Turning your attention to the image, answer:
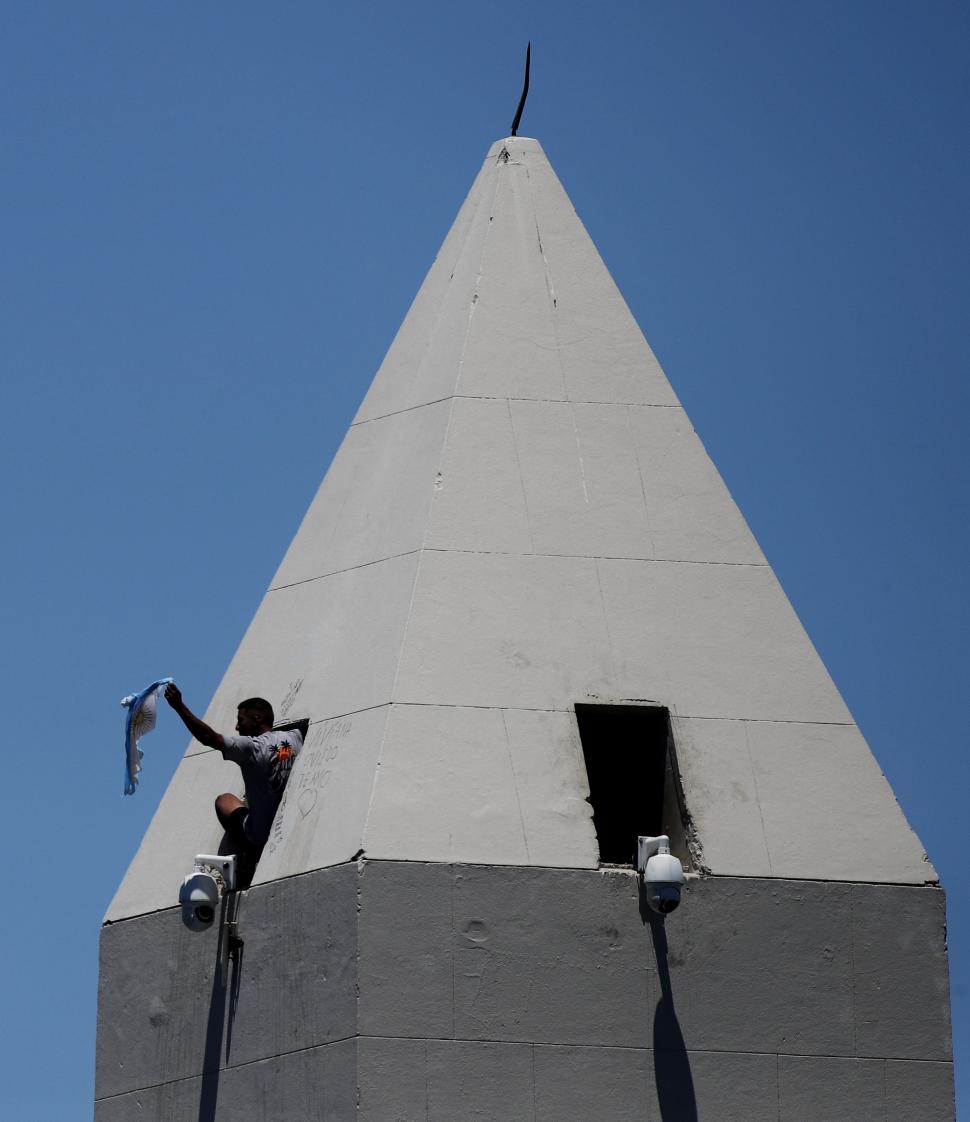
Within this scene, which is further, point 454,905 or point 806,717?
point 806,717

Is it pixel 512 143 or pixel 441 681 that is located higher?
pixel 512 143

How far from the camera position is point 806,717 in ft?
88.7

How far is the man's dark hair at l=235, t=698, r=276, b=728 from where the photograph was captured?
27188 millimetres

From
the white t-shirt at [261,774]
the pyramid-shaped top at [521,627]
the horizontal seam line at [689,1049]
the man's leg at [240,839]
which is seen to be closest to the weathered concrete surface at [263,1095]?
the horizontal seam line at [689,1049]

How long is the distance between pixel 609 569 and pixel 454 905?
3.74 meters

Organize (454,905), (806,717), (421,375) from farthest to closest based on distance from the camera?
1. (421,375)
2. (806,717)
3. (454,905)

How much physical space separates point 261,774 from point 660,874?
3.81 metres

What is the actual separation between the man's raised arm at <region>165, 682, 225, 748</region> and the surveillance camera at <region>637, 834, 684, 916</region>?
372 cm

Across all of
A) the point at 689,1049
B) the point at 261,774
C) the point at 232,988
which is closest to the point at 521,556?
the point at 261,774

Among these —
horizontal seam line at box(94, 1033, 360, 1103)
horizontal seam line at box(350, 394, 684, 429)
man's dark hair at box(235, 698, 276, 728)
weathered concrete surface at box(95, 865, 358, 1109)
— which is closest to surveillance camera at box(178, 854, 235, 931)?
weathered concrete surface at box(95, 865, 358, 1109)

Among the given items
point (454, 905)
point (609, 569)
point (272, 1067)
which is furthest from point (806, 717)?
point (272, 1067)

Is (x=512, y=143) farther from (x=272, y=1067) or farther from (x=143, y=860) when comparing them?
(x=272, y=1067)

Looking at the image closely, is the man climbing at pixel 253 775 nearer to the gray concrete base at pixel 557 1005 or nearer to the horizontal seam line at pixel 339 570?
the gray concrete base at pixel 557 1005

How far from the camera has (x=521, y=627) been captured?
88.2 feet
